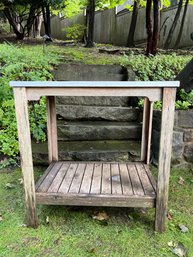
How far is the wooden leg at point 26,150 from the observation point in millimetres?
1627

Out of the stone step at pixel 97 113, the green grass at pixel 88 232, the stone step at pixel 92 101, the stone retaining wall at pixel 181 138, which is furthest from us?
the stone step at pixel 92 101

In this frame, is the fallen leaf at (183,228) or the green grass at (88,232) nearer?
the green grass at (88,232)

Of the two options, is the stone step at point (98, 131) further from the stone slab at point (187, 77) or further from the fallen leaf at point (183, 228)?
the fallen leaf at point (183, 228)

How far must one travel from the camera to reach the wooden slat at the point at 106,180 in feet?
6.27

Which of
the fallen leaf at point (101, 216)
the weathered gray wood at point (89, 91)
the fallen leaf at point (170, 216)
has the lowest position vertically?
the fallen leaf at point (170, 216)

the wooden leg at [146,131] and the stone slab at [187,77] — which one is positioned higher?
the stone slab at [187,77]

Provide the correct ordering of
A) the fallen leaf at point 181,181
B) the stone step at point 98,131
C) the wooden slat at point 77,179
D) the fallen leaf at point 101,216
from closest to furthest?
the wooden slat at point 77,179, the fallen leaf at point 101,216, the fallen leaf at point 181,181, the stone step at point 98,131

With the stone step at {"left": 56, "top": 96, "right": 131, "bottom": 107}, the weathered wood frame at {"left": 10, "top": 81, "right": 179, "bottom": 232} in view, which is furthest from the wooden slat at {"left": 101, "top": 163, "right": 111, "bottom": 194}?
the stone step at {"left": 56, "top": 96, "right": 131, "bottom": 107}

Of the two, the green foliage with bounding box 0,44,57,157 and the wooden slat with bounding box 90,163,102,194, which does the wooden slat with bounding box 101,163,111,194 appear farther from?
the green foliage with bounding box 0,44,57,157

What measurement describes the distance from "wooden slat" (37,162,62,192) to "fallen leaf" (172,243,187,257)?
111 cm

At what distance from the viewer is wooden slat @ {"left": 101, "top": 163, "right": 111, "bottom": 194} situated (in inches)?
75.3

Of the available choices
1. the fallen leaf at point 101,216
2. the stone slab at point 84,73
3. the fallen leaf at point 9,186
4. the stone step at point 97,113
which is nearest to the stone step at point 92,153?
the fallen leaf at point 9,186

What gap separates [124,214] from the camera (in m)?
2.12

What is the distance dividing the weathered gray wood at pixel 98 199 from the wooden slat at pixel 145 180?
0.09 meters
